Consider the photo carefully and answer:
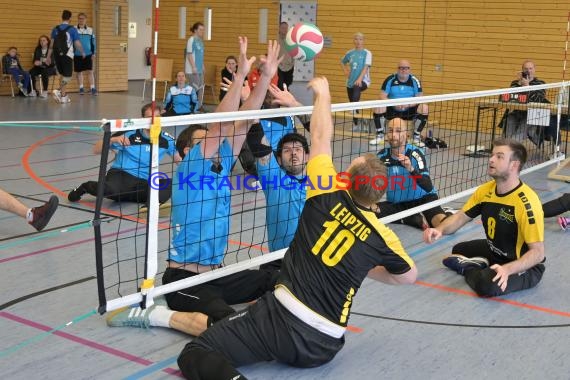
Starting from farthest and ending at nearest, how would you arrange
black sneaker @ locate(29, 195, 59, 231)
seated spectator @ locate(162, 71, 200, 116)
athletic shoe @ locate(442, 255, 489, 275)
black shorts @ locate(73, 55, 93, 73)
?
black shorts @ locate(73, 55, 93, 73)
seated spectator @ locate(162, 71, 200, 116)
black sneaker @ locate(29, 195, 59, 231)
athletic shoe @ locate(442, 255, 489, 275)

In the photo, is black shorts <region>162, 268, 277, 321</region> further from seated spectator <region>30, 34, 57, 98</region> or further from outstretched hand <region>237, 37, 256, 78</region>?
seated spectator <region>30, 34, 57, 98</region>

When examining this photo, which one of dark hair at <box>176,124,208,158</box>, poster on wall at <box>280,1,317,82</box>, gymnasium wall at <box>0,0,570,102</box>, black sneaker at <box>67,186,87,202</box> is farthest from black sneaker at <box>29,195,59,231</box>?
poster on wall at <box>280,1,317,82</box>

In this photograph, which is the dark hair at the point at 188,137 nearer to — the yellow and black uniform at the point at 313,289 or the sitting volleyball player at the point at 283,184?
the sitting volleyball player at the point at 283,184

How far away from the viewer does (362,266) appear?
3617 mm

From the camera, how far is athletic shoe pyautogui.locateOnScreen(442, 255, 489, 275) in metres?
5.64

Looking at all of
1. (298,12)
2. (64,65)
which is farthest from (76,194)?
(298,12)

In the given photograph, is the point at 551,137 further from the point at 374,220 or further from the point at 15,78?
the point at 15,78

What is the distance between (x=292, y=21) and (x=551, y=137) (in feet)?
28.5

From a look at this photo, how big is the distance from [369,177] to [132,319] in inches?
74.5

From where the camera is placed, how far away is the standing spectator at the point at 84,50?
18453mm

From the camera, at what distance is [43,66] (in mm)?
18344

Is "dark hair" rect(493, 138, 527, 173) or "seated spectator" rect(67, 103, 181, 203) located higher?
"dark hair" rect(493, 138, 527, 173)

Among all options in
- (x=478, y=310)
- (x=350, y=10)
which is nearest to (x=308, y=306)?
(x=478, y=310)

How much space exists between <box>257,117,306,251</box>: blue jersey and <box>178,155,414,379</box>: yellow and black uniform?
4.45 feet
